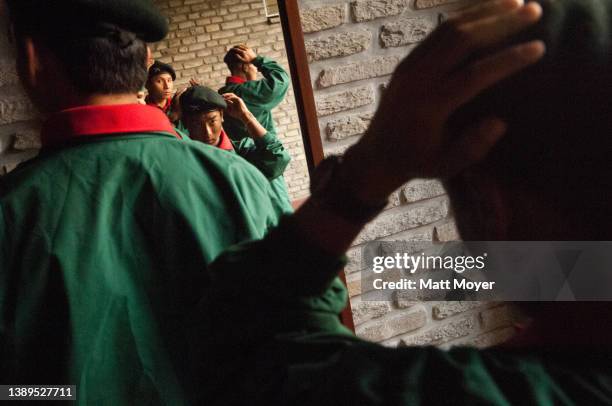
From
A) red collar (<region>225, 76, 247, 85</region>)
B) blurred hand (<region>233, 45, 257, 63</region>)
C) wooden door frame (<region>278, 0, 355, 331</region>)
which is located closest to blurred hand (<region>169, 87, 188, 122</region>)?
red collar (<region>225, 76, 247, 85</region>)

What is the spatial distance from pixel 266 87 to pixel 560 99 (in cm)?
180

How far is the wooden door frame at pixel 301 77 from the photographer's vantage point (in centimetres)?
111

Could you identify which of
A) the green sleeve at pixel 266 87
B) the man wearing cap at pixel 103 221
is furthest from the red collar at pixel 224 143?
the man wearing cap at pixel 103 221

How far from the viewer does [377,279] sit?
1368mm

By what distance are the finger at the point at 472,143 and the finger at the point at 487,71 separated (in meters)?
0.03

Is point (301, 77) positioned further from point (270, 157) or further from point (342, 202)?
point (342, 202)

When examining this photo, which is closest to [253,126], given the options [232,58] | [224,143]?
[224,143]

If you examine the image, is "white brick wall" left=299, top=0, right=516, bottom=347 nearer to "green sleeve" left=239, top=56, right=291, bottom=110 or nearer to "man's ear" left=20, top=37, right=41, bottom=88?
"man's ear" left=20, top=37, right=41, bottom=88

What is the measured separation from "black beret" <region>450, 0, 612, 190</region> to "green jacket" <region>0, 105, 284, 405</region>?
0.50 meters

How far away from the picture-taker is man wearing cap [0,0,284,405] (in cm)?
69

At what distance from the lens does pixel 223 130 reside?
6.47 feet

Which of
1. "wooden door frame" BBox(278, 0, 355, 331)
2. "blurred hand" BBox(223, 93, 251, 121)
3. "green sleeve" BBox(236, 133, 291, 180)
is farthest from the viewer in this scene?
"blurred hand" BBox(223, 93, 251, 121)

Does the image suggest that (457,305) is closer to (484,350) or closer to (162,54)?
(484,350)

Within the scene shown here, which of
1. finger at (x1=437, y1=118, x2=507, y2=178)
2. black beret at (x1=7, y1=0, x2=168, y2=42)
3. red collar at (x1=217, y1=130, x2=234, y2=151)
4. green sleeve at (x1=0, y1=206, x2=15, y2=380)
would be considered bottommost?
green sleeve at (x1=0, y1=206, x2=15, y2=380)
